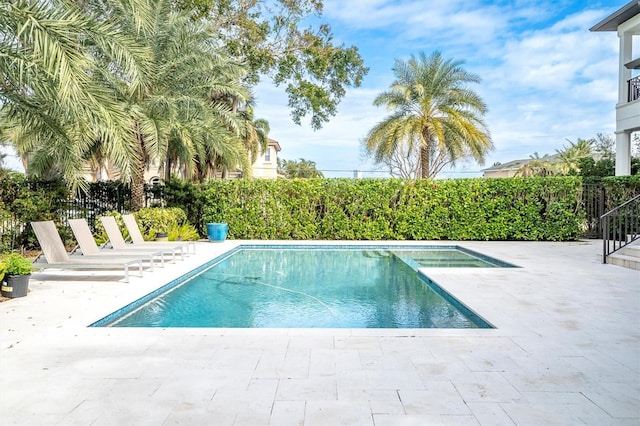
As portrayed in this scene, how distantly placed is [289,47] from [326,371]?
14694mm

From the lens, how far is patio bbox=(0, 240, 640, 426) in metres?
3.34

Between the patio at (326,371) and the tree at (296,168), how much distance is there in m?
57.0

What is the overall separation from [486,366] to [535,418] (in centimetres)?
105

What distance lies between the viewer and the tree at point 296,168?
6450cm

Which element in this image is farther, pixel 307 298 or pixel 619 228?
pixel 619 228

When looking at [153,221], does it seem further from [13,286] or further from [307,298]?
[307,298]

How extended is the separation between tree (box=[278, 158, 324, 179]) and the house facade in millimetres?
45008

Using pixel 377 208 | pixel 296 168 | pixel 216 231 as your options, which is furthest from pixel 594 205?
pixel 296 168

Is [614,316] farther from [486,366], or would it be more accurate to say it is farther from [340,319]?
[340,319]

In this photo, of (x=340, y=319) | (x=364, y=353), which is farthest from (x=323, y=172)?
(x=364, y=353)

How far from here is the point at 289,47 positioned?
1670cm

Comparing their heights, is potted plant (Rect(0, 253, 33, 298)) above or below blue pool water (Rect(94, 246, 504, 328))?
above

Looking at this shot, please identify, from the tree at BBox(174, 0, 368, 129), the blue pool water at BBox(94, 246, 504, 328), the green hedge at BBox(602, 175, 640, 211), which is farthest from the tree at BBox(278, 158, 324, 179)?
the blue pool water at BBox(94, 246, 504, 328)

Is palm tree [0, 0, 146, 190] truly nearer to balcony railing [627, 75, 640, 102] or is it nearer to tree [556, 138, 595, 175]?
balcony railing [627, 75, 640, 102]
